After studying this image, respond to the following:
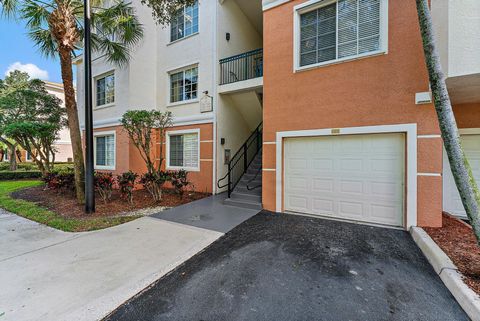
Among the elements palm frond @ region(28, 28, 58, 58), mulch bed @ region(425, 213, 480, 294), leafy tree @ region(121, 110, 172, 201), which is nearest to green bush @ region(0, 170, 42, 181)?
palm frond @ region(28, 28, 58, 58)

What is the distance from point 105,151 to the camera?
34.8 ft

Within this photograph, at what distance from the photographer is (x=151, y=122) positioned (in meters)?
7.40

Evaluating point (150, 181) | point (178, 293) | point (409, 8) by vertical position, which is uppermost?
point (409, 8)

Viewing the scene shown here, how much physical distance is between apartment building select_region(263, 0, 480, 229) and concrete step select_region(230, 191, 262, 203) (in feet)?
1.68

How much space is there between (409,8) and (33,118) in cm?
1970

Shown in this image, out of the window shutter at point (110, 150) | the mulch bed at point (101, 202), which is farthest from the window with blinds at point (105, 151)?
the mulch bed at point (101, 202)

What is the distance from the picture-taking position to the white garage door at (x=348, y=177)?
4.86 meters

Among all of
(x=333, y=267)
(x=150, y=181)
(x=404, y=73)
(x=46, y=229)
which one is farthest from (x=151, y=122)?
(x=404, y=73)

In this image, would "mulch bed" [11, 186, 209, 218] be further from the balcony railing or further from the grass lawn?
the balcony railing

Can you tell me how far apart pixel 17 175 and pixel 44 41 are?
11.9m

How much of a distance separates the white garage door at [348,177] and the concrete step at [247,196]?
1043 mm

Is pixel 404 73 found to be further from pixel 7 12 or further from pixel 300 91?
pixel 7 12

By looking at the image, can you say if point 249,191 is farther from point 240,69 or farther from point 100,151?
point 100,151

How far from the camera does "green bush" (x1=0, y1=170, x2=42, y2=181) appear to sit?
13.7 m
